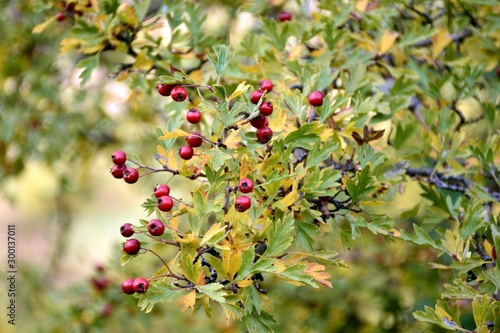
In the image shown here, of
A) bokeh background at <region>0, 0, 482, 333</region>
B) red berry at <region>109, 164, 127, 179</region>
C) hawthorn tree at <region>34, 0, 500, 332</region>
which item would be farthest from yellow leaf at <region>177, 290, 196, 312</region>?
bokeh background at <region>0, 0, 482, 333</region>

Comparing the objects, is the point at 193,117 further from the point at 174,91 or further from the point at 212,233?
the point at 212,233

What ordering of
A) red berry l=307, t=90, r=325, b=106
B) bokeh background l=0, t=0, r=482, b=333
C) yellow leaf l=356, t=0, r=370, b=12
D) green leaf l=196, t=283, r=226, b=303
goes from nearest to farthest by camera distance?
1. green leaf l=196, t=283, r=226, b=303
2. red berry l=307, t=90, r=325, b=106
3. yellow leaf l=356, t=0, r=370, b=12
4. bokeh background l=0, t=0, r=482, b=333

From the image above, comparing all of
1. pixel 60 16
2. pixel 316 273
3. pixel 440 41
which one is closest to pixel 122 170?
pixel 316 273

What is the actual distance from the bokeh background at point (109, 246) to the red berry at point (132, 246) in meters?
0.93

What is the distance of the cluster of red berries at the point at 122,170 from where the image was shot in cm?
84

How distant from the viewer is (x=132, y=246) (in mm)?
775

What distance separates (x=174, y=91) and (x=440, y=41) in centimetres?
72

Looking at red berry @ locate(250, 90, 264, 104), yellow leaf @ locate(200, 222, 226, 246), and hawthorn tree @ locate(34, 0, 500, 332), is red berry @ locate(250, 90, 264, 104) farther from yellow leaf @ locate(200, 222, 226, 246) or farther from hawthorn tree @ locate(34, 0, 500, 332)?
yellow leaf @ locate(200, 222, 226, 246)

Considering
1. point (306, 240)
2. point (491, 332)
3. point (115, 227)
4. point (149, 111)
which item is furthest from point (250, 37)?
point (115, 227)

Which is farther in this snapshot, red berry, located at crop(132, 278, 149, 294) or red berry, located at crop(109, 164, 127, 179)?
red berry, located at crop(109, 164, 127, 179)

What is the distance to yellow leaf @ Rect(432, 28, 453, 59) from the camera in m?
1.27

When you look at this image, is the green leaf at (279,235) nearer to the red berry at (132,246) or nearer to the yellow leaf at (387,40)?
the red berry at (132,246)

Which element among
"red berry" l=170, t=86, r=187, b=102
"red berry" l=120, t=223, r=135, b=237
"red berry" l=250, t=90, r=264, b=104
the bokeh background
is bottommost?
the bokeh background

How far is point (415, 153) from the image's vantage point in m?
1.10
